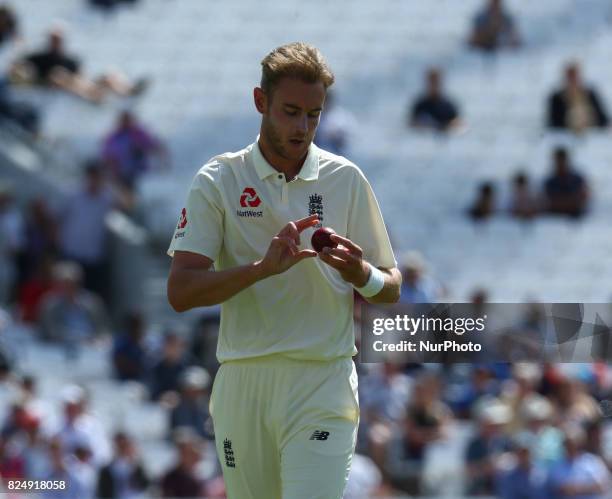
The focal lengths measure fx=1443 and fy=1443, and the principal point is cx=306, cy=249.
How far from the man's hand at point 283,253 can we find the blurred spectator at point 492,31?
13548 mm

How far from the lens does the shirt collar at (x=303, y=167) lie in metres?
4.61

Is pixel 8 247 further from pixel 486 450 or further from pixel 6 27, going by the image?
pixel 486 450

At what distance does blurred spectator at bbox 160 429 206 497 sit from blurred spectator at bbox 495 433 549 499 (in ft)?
7.83

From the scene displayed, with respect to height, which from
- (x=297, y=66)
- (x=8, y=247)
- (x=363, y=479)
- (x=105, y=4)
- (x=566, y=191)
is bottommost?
(x=363, y=479)

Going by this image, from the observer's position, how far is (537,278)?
1481 centimetres

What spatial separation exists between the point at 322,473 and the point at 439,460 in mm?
7446

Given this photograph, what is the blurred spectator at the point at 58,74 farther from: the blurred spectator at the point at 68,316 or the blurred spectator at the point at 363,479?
the blurred spectator at the point at 363,479

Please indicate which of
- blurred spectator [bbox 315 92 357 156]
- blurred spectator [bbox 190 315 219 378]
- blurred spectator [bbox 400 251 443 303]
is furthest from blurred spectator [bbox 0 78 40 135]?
blurred spectator [bbox 400 251 443 303]

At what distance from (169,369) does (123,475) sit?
1.40 metres

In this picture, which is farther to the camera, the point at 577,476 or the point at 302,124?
the point at 577,476

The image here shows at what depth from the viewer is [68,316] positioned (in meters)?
13.0

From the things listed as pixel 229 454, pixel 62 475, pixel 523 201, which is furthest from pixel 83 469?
pixel 229 454

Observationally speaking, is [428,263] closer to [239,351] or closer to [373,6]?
[373,6]

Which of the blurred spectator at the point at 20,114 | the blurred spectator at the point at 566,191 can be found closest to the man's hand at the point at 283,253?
the blurred spectator at the point at 566,191
